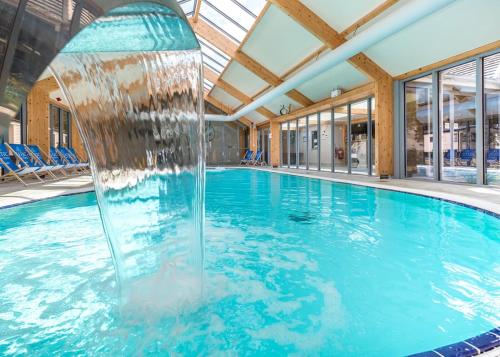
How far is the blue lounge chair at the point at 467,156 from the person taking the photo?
21.4 feet

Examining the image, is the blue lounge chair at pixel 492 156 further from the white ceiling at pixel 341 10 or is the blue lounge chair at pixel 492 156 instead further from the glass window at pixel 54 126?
the glass window at pixel 54 126

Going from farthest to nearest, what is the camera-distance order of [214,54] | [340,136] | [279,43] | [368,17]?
[340,136], [214,54], [279,43], [368,17]

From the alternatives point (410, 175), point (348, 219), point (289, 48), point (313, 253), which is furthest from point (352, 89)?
point (313, 253)

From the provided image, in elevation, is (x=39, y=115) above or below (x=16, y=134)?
above

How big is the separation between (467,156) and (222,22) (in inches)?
265

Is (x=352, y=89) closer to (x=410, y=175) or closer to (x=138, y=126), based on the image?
(x=410, y=175)

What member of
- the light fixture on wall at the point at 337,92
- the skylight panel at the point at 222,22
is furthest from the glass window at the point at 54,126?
the light fixture on wall at the point at 337,92

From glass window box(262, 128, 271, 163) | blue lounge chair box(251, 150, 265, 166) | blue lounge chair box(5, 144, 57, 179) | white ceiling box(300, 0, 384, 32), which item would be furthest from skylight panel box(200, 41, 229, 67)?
blue lounge chair box(5, 144, 57, 179)

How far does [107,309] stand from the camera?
173 cm

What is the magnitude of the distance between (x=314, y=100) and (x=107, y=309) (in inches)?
400

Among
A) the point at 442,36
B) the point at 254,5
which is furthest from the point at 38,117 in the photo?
the point at 442,36

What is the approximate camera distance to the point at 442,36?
565 cm

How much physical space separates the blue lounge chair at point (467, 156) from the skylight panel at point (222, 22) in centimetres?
591

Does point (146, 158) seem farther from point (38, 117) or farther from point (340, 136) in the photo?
point (340, 136)
